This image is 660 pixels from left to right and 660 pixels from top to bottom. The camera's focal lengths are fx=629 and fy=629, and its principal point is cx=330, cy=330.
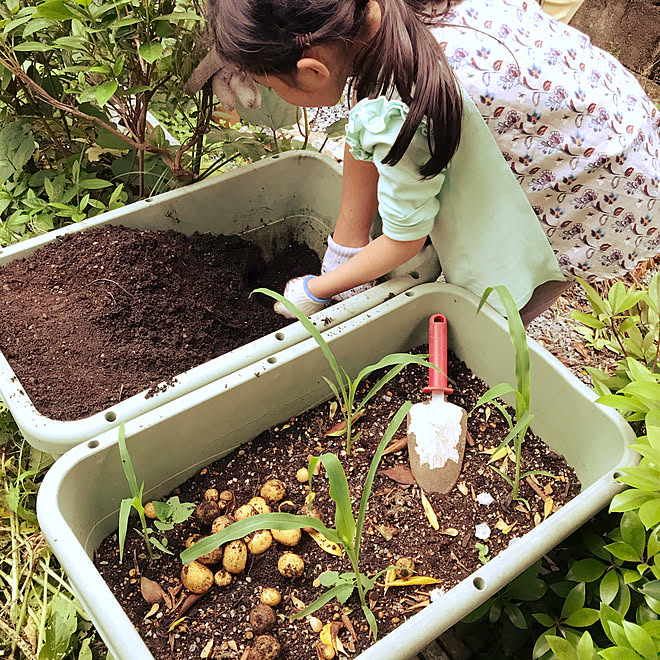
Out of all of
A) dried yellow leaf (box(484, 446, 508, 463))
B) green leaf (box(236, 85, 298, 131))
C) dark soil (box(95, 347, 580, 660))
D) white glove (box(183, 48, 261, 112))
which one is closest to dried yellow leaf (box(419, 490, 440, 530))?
dark soil (box(95, 347, 580, 660))

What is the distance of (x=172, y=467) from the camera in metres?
0.98

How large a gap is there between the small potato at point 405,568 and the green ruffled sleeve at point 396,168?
503 millimetres

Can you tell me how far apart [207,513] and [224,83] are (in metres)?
0.78

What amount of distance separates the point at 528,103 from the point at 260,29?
1.48 feet

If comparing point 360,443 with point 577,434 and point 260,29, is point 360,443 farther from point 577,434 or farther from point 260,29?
point 260,29

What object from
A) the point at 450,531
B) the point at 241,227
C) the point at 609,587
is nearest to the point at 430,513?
the point at 450,531

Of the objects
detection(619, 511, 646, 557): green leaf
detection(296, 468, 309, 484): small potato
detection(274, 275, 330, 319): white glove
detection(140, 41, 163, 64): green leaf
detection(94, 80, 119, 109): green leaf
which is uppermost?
detection(140, 41, 163, 64): green leaf

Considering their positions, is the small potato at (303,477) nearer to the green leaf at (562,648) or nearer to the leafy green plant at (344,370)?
the leafy green plant at (344,370)

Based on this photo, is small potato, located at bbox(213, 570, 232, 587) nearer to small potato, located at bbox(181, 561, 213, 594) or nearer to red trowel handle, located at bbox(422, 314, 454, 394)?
small potato, located at bbox(181, 561, 213, 594)

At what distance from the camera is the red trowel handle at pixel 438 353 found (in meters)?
1.07

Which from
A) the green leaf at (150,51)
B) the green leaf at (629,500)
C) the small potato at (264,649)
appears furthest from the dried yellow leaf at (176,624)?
the green leaf at (150,51)

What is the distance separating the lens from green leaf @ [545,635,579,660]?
2.62 ft

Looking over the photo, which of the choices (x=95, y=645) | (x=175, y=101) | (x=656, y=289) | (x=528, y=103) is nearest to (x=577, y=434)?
(x=656, y=289)

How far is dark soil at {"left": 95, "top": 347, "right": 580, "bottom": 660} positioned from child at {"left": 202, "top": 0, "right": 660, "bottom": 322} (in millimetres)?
227
